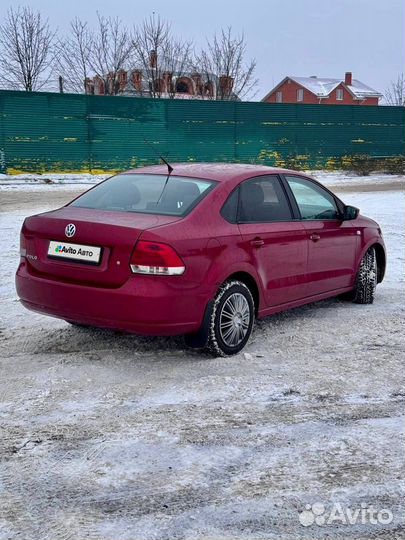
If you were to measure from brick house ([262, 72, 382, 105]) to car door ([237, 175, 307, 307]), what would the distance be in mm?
68296

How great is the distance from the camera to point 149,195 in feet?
17.6

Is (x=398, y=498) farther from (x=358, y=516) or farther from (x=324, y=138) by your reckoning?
(x=324, y=138)

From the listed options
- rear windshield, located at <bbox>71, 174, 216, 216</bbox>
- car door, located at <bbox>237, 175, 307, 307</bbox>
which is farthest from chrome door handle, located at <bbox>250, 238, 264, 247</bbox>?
rear windshield, located at <bbox>71, 174, 216, 216</bbox>

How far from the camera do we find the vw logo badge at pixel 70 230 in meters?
4.88

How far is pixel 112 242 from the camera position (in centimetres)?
470

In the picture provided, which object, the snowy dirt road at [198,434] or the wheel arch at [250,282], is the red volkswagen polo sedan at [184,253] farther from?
the snowy dirt road at [198,434]

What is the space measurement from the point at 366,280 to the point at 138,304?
323cm

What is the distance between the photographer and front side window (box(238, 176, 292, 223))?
550 centimetres

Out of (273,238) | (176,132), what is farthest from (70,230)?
(176,132)

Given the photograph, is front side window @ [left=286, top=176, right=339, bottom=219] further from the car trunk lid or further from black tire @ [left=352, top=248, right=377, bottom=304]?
the car trunk lid

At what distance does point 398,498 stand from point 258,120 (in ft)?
73.4

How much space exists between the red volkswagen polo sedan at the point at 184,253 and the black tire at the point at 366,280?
697mm

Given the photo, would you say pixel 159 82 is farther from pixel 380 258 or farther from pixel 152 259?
pixel 152 259

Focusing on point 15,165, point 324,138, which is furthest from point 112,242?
point 324,138
